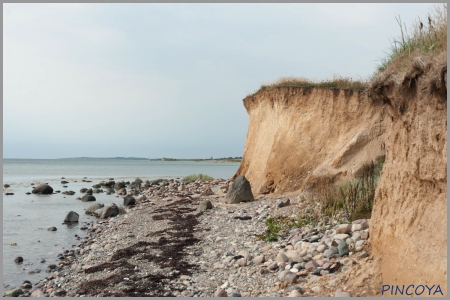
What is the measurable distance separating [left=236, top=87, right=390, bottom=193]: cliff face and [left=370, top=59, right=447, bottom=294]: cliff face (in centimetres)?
830

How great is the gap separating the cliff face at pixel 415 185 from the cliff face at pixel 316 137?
8.30 meters

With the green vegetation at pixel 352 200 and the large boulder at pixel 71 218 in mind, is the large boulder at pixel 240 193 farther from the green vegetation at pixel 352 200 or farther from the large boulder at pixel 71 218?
the large boulder at pixel 71 218

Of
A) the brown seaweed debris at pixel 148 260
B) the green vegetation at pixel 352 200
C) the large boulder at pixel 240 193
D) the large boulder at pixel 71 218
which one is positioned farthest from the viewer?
the large boulder at pixel 71 218

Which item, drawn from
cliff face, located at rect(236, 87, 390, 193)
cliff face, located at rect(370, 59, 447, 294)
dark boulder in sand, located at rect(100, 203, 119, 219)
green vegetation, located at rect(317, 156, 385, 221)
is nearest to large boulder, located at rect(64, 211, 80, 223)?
dark boulder in sand, located at rect(100, 203, 119, 219)

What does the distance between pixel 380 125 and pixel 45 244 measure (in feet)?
47.0

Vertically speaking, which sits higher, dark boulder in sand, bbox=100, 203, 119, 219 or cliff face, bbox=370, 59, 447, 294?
cliff face, bbox=370, 59, 447, 294

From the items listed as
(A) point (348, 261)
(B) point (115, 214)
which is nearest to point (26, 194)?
(B) point (115, 214)

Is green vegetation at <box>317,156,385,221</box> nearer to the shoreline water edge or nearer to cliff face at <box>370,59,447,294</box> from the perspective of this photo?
the shoreline water edge

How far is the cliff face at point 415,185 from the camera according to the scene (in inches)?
214

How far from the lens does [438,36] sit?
20.1ft

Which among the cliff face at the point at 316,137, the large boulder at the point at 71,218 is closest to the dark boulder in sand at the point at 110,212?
the large boulder at the point at 71,218

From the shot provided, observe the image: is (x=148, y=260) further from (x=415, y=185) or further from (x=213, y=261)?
(x=415, y=185)

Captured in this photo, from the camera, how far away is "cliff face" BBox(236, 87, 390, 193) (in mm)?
15680

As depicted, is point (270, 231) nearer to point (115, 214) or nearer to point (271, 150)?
point (271, 150)
